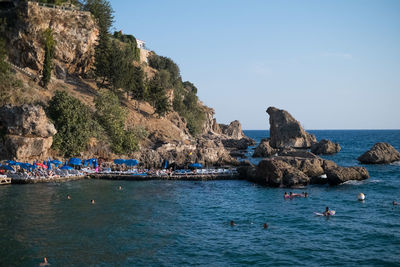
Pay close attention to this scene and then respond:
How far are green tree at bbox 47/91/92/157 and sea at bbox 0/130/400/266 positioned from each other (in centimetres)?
1123

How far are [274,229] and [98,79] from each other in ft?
232

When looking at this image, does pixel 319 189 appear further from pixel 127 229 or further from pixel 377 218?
pixel 127 229

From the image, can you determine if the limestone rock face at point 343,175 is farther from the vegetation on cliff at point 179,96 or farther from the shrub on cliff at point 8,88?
the vegetation on cliff at point 179,96

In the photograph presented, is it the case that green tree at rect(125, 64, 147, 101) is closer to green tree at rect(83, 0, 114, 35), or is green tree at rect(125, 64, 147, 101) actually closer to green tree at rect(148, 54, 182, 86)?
green tree at rect(83, 0, 114, 35)

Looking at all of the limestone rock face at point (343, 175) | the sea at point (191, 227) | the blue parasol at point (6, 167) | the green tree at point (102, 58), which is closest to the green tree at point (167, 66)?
the green tree at point (102, 58)

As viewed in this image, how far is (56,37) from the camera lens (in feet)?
252

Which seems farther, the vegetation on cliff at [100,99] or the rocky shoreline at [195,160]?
the vegetation on cliff at [100,99]

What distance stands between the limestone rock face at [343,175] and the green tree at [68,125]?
136 feet

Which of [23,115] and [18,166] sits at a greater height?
[23,115]

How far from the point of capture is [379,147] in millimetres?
77312

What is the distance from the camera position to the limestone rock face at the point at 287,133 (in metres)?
114

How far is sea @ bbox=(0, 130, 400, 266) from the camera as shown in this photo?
77.6ft

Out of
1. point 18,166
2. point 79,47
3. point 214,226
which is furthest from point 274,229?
point 79,47

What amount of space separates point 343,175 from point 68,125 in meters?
45.9
